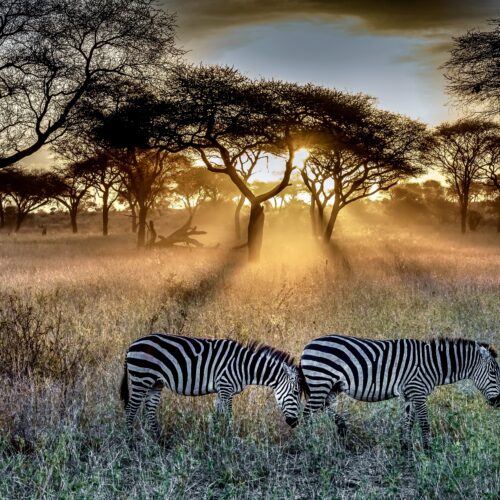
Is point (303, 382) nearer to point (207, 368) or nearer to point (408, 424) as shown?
point (207, 368)

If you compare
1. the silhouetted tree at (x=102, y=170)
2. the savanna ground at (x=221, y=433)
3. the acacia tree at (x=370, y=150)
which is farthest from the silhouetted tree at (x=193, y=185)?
the savanna ground at (x=221, y=433)

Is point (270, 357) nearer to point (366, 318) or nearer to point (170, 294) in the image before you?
point (366, 318)

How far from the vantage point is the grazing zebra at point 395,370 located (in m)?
4.60

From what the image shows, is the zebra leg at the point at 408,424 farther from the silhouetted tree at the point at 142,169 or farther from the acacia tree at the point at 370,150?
the silhouetted tree at the point at 142,169

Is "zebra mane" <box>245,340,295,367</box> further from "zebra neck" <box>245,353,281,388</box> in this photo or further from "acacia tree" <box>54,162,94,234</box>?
"acacia tree" <box>54,162,94,234</box>

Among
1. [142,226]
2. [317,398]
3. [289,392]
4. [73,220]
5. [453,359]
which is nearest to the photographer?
[289,392]

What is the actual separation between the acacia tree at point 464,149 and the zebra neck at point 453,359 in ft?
121

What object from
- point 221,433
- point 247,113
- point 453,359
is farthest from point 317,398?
point 247,113

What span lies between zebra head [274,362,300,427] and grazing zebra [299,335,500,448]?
215mm

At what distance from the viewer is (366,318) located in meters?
9.70

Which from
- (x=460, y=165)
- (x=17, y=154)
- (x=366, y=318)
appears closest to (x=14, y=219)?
(x=460, y=165)

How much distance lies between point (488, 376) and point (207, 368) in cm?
226

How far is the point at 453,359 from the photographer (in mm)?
4781

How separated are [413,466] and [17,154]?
12570mm
